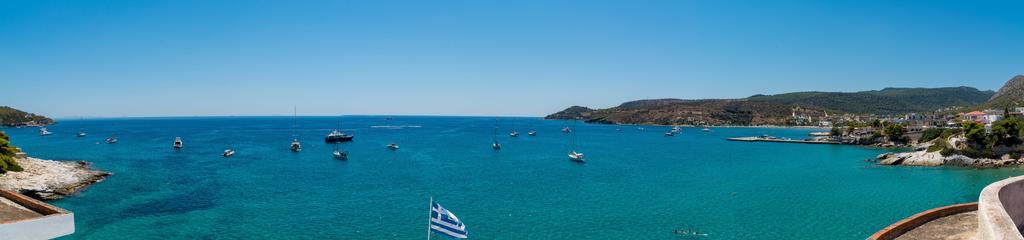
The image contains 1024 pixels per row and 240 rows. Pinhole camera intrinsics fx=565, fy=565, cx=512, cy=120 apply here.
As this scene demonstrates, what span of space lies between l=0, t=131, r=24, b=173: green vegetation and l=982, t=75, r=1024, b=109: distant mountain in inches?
6260

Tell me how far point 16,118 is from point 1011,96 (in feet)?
921

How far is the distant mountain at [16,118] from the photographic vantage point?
171750 millimetres

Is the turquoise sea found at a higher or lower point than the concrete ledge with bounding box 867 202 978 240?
lower

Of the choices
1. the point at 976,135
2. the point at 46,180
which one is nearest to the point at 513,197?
the point at 46,180

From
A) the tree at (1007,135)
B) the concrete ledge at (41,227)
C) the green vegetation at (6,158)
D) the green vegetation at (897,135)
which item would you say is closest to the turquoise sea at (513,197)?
the green vegetation at (6,158)

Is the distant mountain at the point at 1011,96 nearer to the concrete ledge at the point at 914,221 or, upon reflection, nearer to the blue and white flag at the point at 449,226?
the concrete ledge at the point at 914,221

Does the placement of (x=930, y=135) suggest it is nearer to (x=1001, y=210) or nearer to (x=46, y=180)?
(x=1001, y=210)

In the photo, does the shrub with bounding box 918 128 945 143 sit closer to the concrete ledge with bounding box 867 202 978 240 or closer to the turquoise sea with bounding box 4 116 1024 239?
the turquoise sea with bounding box 4 116 1024 239

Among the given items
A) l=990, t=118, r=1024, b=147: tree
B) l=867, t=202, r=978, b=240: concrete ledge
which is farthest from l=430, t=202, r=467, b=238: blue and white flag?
l=990, t=118, r=1024, b=147: tree

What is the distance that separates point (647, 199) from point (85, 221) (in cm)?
3159

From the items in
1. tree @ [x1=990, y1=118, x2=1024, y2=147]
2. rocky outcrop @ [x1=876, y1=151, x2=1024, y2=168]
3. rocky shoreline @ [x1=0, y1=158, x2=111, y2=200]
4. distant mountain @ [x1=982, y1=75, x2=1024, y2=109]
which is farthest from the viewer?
distant mountain @ [x1=982, y1=75, x2=1024, y2=109]

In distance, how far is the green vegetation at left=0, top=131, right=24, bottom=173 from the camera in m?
39.2

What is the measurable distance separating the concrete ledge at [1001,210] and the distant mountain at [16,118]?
730 ft

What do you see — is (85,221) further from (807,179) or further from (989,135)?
(989,135)
